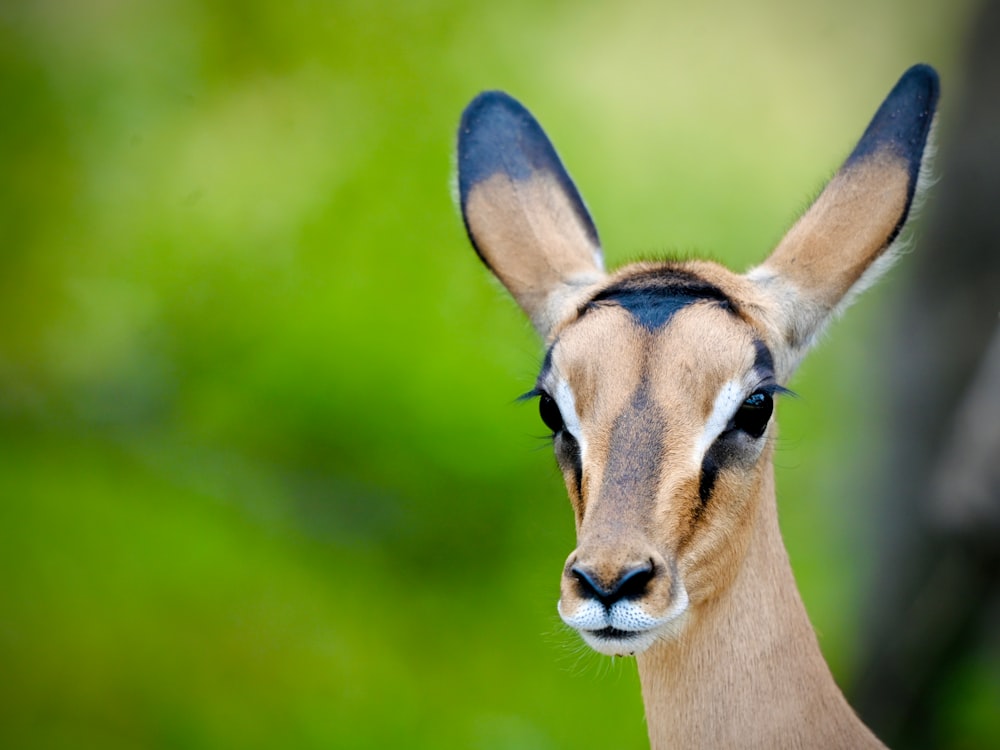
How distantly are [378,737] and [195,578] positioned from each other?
230 centimetres

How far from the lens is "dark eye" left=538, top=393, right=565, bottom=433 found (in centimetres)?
454

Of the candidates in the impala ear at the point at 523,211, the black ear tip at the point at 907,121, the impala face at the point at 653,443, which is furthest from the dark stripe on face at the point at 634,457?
the black ear tip at the point at 907,121

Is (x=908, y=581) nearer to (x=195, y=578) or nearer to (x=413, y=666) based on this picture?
(x=413, y=666)

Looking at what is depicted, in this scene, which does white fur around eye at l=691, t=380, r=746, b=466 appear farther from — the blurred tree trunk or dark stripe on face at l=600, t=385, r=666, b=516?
the blurred tree trunk

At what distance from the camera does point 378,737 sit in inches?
390

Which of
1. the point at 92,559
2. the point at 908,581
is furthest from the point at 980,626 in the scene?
the point at 92,559

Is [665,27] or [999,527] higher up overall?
[665,27]

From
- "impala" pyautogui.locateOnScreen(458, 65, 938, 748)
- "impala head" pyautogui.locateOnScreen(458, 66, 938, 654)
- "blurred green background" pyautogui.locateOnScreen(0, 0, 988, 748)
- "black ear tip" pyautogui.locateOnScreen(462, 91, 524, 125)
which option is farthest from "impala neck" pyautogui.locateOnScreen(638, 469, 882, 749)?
"blurred green background" pyautogui.locateOnScreen(0, 0, 988, 748)

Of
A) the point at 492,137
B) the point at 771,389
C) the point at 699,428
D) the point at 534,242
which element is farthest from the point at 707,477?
the point at 492,137

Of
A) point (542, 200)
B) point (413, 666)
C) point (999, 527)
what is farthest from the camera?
point (413, 666)

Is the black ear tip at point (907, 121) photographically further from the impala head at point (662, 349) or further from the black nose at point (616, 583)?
the black nose at point (616, 583)

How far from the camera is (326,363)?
12281 mm

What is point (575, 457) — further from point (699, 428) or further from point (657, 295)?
point (657, 295)

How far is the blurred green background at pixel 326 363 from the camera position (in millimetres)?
10430
